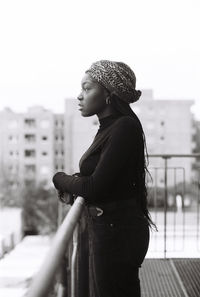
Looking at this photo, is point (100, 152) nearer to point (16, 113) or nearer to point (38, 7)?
point (38, 7)

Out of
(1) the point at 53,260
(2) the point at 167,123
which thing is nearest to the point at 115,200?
(1) the point at 53,260

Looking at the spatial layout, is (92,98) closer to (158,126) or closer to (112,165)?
(112,165)

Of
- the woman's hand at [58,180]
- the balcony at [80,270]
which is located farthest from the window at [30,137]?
the woman's hand at [58,180]

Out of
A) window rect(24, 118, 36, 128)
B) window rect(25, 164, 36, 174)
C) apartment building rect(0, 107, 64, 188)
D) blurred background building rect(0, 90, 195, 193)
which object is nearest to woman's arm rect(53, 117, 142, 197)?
blurred background building rect(0, 90, 195, 193)

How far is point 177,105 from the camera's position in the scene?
4894 centimetres

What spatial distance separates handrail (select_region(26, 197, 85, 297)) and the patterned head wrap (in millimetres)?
370

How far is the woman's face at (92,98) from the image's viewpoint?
4.35 feet

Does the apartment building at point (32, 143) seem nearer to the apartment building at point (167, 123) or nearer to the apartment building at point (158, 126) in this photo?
the apartment building at point (158, 126)

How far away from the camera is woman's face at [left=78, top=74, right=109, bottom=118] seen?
1326 millimetres

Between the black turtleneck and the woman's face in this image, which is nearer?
the black turtleneck

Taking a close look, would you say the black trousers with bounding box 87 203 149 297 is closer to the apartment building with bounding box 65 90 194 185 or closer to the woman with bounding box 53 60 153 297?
the woman with bounding box 53 60 153 297

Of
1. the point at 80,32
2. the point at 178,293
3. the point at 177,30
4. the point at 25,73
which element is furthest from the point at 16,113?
the point at 178,293

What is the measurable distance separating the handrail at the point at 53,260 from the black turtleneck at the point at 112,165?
0.12 meters

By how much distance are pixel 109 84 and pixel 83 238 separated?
1.65 ft
